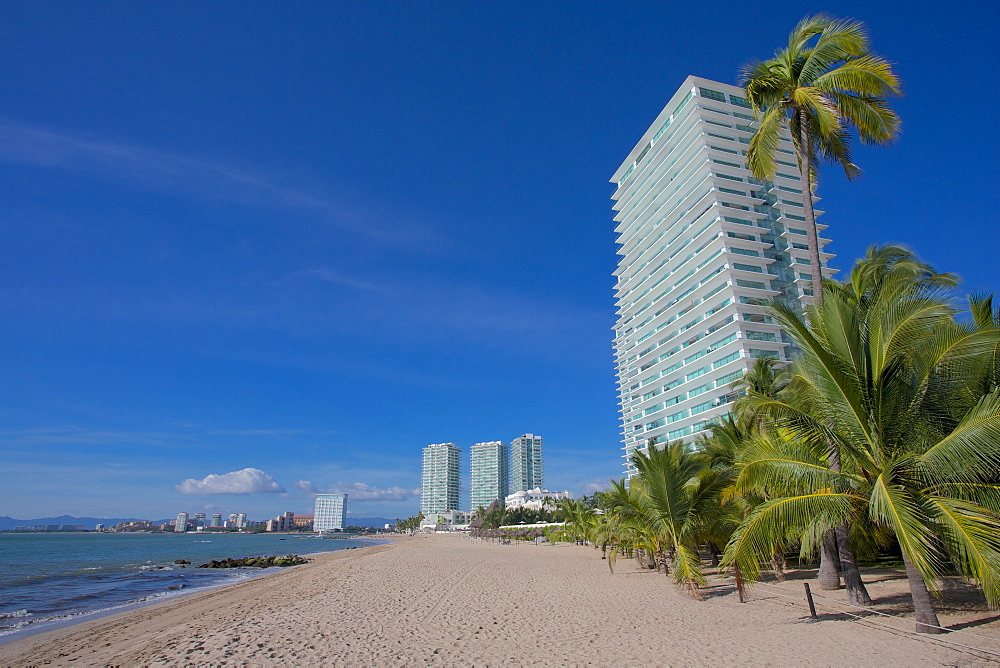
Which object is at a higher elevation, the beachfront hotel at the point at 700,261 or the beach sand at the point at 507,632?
the beachfront hotel at the point at 700,261

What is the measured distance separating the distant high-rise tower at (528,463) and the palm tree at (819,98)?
558 ft

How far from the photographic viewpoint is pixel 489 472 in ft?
598

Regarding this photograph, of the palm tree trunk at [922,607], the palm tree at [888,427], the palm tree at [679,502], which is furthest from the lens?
the palm tree at [679,502]

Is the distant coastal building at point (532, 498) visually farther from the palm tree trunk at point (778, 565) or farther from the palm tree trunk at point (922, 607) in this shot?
the palm tree trunk at point (922, 607)

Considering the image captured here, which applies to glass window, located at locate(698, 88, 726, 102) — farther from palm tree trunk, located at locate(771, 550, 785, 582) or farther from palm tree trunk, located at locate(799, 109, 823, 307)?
palm tree trunk, located at locate(771, 550, 785, 582)

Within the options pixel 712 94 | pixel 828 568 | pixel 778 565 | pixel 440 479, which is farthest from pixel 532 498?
pixel 828 568

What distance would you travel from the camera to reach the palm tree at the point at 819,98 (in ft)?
39.1

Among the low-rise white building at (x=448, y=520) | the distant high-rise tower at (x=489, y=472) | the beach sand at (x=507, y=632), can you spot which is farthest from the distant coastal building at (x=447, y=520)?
the beach sand at (x=507, y=632)

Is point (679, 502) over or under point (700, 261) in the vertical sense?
under

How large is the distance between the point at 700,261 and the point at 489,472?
472ft

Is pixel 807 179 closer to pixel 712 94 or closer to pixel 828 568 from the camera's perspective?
pixel 828 568

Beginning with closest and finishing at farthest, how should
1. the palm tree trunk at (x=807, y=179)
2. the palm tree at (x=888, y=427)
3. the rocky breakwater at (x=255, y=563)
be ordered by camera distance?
the palm tree at (x=888, y=427)
the palm tree trunk at (x=807, y=179)
the rocky breakwater at (x=255, y=563)

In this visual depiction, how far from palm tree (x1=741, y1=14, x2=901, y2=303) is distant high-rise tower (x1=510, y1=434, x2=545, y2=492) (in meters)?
170

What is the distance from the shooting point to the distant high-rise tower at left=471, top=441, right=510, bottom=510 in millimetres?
180000
